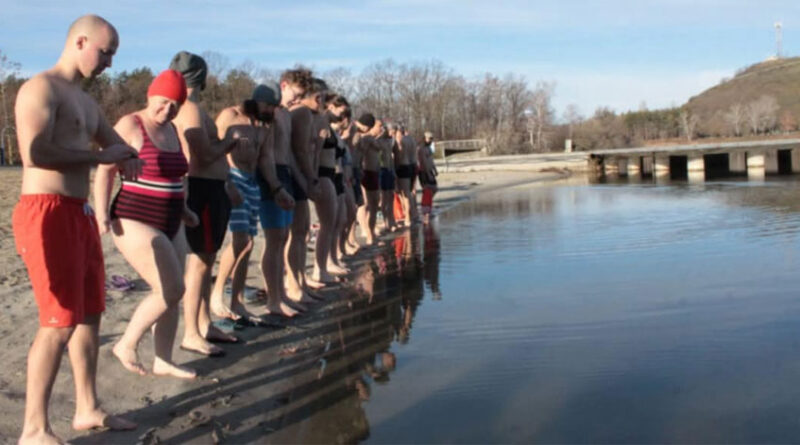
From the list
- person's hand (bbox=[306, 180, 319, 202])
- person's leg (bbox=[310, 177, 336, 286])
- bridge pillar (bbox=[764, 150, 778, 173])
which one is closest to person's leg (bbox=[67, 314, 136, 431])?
person's hand (bbox=[306, 180, 319, 202])

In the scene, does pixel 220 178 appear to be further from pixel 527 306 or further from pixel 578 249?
pixel 578 249

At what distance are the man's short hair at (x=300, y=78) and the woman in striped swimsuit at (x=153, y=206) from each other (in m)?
2.67

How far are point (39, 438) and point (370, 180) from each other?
32.4 feet

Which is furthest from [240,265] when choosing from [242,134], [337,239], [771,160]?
[771,160]

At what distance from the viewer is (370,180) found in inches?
528

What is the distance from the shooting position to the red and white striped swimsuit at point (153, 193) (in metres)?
4.80

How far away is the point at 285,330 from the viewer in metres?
6.55

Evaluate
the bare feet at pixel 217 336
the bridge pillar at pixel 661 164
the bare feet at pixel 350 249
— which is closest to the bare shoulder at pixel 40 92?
the bare feet at pixel 217 336

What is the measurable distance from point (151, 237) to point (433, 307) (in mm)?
3285

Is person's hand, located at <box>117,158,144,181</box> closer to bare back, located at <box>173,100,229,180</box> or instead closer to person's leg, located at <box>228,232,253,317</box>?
bare back, located at <box>173,100,229,180</box>

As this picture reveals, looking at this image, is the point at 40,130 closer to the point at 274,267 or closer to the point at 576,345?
the point at 274,267

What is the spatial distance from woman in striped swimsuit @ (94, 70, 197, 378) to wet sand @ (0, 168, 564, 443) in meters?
0.45

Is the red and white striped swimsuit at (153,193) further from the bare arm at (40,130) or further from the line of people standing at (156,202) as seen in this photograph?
the bare arm at (40,130)

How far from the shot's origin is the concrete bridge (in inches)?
1539
